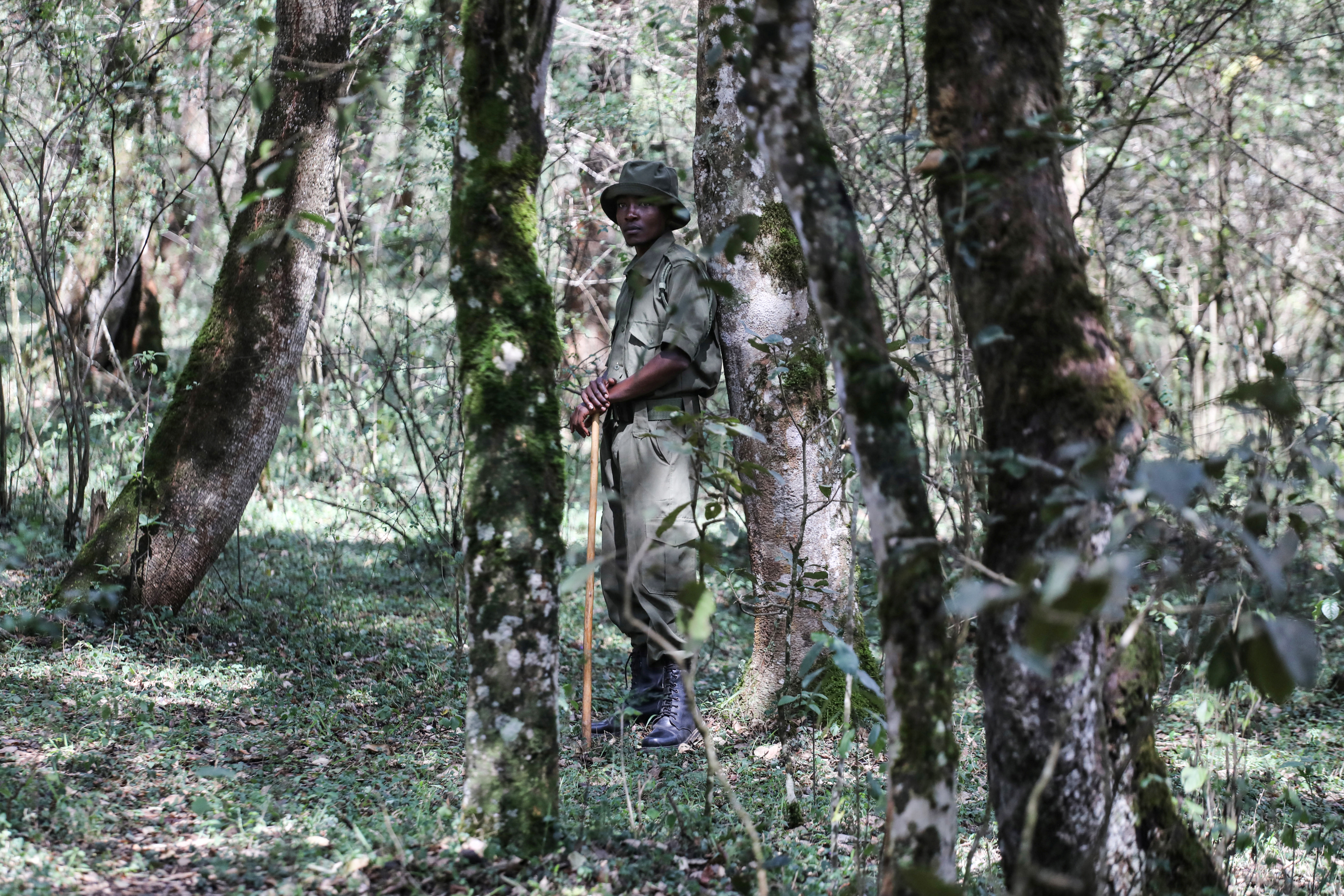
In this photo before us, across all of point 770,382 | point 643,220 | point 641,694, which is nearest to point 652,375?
point 770,382

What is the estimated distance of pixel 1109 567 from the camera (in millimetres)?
1674

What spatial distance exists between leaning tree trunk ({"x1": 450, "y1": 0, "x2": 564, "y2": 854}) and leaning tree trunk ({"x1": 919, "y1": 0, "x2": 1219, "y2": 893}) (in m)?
1.10

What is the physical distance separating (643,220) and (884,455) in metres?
2.79

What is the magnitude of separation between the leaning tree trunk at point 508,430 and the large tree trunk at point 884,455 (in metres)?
0.82

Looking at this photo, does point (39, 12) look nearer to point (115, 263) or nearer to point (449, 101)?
point (115, 263)

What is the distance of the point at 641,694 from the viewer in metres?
4.66

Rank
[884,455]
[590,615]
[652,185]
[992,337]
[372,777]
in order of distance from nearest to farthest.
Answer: [884,455], [992,337], [372,777], [590,615], [652,185]

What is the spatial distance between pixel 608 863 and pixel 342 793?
121 centimetres

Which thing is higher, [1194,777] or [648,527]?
[648,527]

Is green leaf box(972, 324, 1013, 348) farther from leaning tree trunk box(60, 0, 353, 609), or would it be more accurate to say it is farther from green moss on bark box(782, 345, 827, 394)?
leaning tree trunk box(60, 0, 353, 609)

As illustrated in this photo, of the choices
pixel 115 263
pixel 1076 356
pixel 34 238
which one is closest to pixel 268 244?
pixel 115 263

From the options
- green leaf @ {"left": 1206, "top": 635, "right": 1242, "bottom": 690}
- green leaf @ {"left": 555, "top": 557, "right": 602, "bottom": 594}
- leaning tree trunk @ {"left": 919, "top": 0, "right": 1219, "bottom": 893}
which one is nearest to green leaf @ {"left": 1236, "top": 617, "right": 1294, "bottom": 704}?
green leaf @ {"left": 1206, "top": 635, "right": 1242, "bottom": 690}

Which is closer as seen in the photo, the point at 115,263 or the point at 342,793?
the point at 342,793

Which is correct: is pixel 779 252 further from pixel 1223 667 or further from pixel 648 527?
pixel 1223 667
